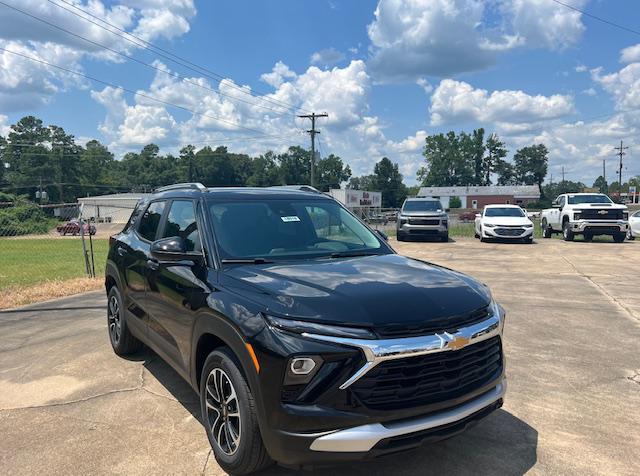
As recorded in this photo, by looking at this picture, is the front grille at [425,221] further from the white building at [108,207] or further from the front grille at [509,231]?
the white building at [108,207]

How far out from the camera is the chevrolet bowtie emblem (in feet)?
8.71

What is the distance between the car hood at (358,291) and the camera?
2.63 m

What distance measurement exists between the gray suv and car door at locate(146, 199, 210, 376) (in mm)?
16948

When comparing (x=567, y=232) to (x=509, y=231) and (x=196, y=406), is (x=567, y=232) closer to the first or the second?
(x=509, y=231)

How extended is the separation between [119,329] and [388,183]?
123710mm

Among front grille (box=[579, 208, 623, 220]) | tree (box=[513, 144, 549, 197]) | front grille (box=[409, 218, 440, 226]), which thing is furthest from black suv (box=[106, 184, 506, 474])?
tree (box=[513, 144, 549, 197])

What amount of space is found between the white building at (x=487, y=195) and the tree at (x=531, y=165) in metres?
25.6

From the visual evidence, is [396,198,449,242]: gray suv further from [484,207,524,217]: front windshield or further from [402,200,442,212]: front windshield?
[484,207,524,217]: front windshield

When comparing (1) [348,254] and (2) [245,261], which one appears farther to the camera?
(1) [348,254]

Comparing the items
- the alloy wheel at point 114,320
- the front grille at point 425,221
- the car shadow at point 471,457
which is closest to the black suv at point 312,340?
the car shadow at point 471,457

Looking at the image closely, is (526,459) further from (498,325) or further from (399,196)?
(399,196)

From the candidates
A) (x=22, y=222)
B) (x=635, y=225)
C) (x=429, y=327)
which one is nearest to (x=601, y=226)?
(x=635, y=225)

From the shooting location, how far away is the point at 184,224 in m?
4.10

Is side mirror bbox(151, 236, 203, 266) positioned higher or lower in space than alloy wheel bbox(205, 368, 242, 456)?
higher
